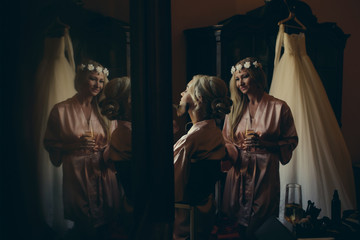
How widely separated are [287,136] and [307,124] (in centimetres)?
23

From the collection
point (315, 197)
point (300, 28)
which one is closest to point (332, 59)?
point (300, 28)

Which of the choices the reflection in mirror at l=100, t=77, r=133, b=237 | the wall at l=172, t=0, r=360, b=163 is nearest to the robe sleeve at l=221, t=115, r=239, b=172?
the wall at l=172, t=0, r=360, b=163

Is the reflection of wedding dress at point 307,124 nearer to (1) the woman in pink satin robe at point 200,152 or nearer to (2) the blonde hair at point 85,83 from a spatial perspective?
(1) the woman in pink satin robe at point 200,152

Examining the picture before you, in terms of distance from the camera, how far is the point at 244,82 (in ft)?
6.90

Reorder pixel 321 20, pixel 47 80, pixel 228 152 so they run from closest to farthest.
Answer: pixel 47 80 → pixel 228 152 → pixel 321 20

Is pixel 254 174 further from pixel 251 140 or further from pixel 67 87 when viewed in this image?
pixel 67 87

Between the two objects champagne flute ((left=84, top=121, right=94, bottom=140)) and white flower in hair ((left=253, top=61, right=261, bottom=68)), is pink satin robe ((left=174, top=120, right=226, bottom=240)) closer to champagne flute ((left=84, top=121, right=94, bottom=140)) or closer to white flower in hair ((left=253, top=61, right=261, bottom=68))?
white flower in hair ((left=253, top=61, right=261, bottom=68))

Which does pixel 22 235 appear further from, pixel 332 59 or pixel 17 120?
pixel 332 59

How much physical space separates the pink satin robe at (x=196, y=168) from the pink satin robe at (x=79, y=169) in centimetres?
151

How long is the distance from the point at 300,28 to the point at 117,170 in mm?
2439

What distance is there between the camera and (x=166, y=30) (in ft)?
1.07

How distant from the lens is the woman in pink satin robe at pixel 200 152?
5.95ft

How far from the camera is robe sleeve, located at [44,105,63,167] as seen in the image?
0.16 metres

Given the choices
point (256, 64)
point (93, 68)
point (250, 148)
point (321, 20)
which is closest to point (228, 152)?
point (250, 148)
